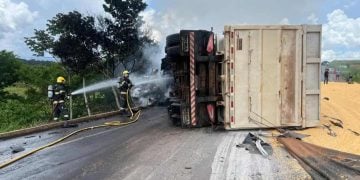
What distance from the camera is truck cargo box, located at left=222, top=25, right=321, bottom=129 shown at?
32.4 feet

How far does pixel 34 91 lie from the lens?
67.1ft

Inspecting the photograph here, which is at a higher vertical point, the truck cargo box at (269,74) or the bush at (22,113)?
the truck cargo box at (269,74)

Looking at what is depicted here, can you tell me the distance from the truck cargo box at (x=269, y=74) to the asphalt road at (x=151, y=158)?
622mm

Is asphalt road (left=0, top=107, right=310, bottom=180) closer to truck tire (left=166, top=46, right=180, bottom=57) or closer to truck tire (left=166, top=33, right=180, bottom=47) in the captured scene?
truck tire (left=166, top=46, right=180, bottom=57)

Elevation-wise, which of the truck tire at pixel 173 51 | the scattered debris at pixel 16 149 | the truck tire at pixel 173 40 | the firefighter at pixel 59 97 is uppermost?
the truck tire at pixel 173 40

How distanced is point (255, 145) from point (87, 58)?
1047 cm

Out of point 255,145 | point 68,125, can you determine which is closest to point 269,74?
point 255,145

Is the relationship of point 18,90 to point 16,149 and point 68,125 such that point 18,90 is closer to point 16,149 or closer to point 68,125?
point 68,125

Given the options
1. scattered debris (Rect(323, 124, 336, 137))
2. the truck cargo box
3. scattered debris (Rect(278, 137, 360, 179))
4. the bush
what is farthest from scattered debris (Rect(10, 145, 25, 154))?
scattered debris (Rect(323, 124, 336, 137))

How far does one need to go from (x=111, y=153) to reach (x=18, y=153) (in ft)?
6.65

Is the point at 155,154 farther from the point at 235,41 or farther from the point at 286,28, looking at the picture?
the point at 286,28

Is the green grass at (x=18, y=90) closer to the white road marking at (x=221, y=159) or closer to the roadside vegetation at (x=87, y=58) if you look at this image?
the roadside vegetation at (x=87, y=58)

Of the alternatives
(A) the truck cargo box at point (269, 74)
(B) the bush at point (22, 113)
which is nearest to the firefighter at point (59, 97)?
(B) the bush at point (22, 113)

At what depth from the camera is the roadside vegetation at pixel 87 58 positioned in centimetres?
1666
